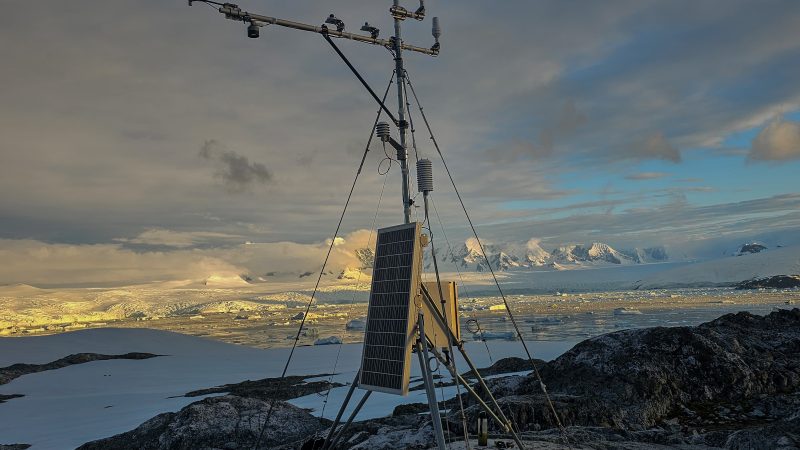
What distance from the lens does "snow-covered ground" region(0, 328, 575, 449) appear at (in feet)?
72.5

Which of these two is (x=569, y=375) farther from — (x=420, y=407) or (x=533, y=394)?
(x=420, y=407)

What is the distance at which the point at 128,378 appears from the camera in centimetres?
3506

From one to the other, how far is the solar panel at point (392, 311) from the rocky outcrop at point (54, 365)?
120ft

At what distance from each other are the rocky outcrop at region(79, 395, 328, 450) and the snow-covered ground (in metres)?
2.13

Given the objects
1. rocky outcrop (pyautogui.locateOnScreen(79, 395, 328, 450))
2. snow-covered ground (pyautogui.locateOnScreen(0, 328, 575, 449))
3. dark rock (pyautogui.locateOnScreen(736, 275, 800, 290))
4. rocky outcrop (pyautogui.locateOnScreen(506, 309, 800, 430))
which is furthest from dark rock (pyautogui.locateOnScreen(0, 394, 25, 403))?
dark rock (pyautogui.locateOnScreen(736, 275, 800, 290))

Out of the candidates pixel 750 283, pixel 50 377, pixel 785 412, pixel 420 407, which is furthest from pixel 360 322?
pixel 750 283

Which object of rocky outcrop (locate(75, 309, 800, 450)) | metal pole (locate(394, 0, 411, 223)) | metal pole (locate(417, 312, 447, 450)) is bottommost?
rocky outcrop (locate(75, 309, 800, 450))

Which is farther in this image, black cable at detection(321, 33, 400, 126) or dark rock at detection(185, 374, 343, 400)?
dark rock at detection(185, 374, 343, 400)

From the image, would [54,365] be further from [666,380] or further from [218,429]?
[666,380]

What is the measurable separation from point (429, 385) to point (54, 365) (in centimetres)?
4294

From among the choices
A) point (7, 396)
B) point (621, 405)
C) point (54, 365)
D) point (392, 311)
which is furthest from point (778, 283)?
point (392, 311)

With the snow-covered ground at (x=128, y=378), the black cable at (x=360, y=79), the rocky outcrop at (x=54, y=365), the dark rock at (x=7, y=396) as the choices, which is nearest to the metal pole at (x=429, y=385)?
the black cable at (x=360, y=79)

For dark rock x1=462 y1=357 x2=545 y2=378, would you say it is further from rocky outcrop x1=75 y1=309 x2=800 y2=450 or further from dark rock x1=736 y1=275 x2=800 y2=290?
dark rock x1=736 y1=275 x2=800 y2=290

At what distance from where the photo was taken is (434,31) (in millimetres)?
11578
